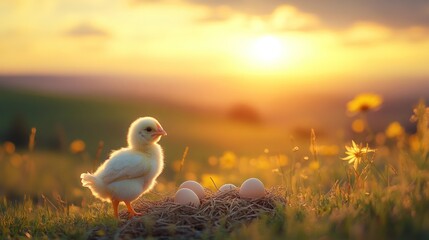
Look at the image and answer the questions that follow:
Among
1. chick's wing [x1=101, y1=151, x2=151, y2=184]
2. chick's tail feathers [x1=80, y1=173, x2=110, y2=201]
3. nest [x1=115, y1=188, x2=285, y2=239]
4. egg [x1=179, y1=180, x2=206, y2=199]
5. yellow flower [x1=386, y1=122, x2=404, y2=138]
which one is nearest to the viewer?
nest [x1=115, y1=188, x2=285, y2=239]

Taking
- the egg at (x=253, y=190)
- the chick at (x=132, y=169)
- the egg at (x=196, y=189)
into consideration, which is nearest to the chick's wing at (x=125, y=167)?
the chick at (x=132, y=169)

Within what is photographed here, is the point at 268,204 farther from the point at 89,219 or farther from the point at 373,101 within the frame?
the point at 373,101

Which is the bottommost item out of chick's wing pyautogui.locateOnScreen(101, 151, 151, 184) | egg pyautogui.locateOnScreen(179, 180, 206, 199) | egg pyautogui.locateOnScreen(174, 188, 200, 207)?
egg pyautogui.locateOnScreen(174, 188, 200, 207)

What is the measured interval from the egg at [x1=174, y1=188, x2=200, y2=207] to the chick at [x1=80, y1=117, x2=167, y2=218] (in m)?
0.41

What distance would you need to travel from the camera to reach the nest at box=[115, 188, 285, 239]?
17.6ft

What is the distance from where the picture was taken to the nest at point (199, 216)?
5359mm


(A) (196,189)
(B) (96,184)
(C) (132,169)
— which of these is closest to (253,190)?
(A) (196,189)

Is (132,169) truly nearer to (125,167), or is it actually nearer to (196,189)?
(125,167)

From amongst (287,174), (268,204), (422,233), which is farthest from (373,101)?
(422,233)

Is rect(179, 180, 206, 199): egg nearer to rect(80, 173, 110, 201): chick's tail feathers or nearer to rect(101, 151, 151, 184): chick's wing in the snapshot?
rect(101, 151, 151, 184): chick's wing

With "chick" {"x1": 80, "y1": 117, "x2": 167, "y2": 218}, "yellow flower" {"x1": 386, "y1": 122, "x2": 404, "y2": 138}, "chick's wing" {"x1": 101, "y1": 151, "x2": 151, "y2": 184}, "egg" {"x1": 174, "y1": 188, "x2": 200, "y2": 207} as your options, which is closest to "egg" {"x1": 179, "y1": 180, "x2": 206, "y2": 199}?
"egg" {"x1": 174, "y1": 188, "x2": 200, "y2": 207}

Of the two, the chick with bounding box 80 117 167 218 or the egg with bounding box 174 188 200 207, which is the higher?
the chick with bounding box 80 117 167 218

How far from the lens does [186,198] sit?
20.1ft

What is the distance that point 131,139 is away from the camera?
647cm
